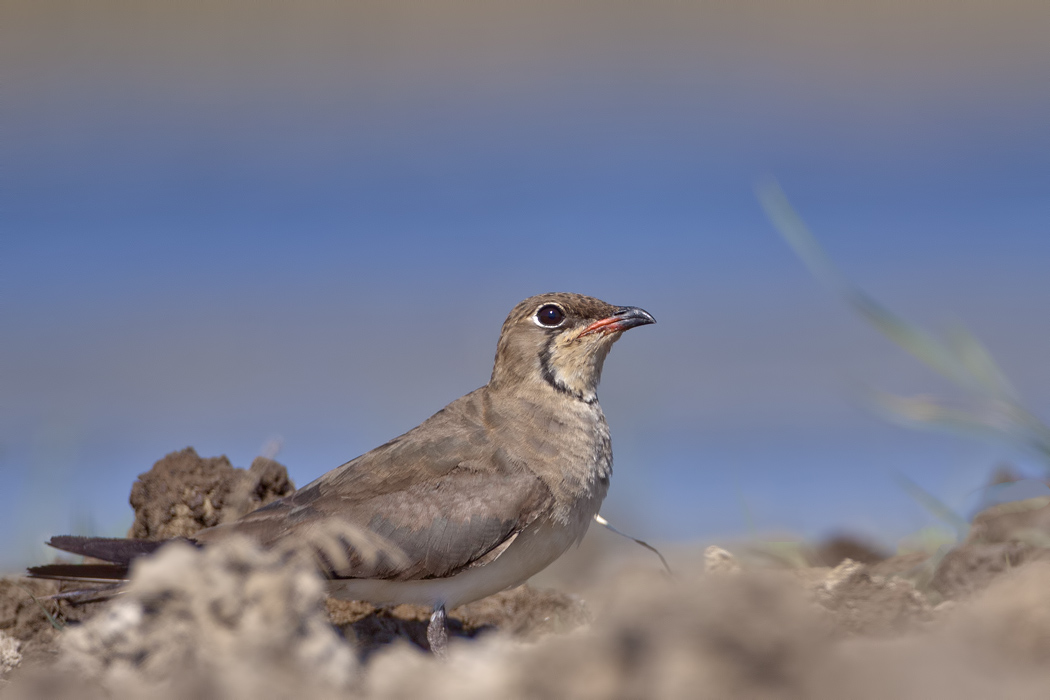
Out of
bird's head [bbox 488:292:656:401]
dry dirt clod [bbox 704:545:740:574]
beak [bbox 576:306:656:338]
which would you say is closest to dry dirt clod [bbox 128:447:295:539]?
bird's head [bbox 488:292:656:401]

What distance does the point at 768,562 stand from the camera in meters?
4.95

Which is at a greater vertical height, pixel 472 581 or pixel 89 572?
pixel 89 572

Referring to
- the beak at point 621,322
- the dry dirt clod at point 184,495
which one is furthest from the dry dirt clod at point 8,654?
the beak at point 621,322

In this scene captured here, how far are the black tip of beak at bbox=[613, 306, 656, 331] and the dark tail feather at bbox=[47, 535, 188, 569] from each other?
248 centimetres

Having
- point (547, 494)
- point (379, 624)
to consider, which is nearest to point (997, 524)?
point (547, 494)

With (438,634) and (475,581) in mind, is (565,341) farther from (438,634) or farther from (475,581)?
(438,634)

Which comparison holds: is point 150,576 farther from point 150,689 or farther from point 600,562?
point 600,562

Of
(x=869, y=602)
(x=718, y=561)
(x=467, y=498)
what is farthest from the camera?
(x=467, y=498)

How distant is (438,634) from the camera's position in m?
4.49

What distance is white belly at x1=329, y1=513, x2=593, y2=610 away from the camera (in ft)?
14.6

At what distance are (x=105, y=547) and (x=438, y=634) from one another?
1449 mm

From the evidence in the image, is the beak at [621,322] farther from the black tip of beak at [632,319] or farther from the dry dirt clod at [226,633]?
the dry dirt clod at [226,633]

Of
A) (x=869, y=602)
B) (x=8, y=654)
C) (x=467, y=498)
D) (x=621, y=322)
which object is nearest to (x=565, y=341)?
(x=621, y=322)

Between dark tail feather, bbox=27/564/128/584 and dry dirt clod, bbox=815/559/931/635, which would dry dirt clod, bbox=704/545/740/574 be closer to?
dry dirt clod, bbox=815/559/931/635
